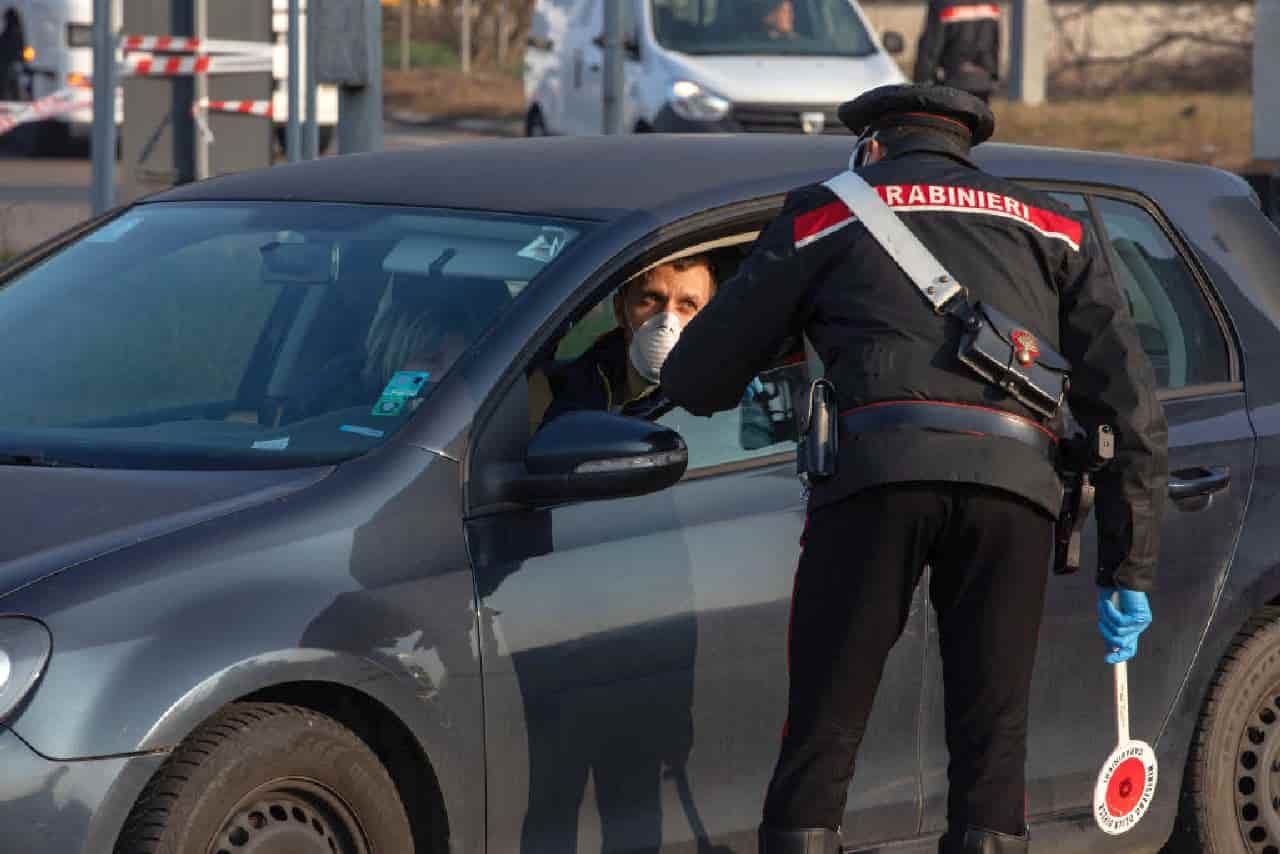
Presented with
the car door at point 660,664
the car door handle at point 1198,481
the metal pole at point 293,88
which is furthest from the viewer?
the metal pole at point 293,88

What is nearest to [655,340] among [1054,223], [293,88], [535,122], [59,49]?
[1054,223]

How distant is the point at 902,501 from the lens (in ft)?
12.8

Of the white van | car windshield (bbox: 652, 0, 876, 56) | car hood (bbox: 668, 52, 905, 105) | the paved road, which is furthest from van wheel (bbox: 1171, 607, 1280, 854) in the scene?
car windshield (bbox: 652, 0, 876, 56)

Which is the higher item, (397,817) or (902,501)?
(902,501)

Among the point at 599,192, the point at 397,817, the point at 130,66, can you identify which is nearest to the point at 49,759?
the point at 397,817

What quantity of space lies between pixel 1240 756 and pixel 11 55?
20.2 m

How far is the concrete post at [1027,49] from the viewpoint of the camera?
3478 cm

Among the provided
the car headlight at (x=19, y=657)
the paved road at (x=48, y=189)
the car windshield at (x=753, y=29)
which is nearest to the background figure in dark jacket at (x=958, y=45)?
the car windshield at (x=753, y=29)

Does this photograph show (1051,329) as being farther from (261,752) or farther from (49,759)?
(49,759)

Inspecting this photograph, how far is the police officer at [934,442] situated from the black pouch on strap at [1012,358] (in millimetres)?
20

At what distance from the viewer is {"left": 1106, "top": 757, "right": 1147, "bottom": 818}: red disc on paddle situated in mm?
4750

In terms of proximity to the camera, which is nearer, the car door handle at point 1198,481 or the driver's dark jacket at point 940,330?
the driver's dark jacket at point 940,330

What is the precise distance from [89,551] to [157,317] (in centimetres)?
110

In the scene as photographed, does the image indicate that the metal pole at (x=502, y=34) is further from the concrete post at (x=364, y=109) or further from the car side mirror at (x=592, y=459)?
the car side mirror at (x=592, y=459)
